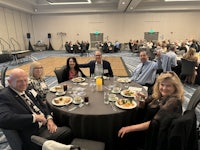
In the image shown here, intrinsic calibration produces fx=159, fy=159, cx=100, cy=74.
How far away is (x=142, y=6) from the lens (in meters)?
13.8

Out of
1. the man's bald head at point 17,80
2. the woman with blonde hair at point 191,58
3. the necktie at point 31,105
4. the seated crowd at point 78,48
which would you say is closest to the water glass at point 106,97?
the necktie at point 31,105

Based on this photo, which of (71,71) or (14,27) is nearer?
(71,71)

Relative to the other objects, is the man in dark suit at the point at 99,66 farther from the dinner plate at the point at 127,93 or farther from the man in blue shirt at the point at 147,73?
the dinner plate at the point at 127,93

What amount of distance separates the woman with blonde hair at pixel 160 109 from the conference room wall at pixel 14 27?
1180 cm

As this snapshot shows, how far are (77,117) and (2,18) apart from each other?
12.3 m

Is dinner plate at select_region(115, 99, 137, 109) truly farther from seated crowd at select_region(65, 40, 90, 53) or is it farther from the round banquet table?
seated crowd at select_region(65, 40, 90, 53)

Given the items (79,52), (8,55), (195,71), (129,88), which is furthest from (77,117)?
(79,52)

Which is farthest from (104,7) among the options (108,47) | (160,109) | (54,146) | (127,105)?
(54,146)

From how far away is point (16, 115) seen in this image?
1.55 m

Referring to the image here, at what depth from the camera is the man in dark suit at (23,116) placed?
1.52 meters

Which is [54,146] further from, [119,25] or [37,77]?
[119,25]

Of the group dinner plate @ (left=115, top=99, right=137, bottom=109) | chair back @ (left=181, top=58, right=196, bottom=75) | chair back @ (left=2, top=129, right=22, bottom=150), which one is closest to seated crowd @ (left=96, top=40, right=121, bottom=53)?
chair back @ (left=181, top=58, right=196, bottom=75)

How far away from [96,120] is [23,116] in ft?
2.46

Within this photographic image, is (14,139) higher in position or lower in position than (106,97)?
lower
